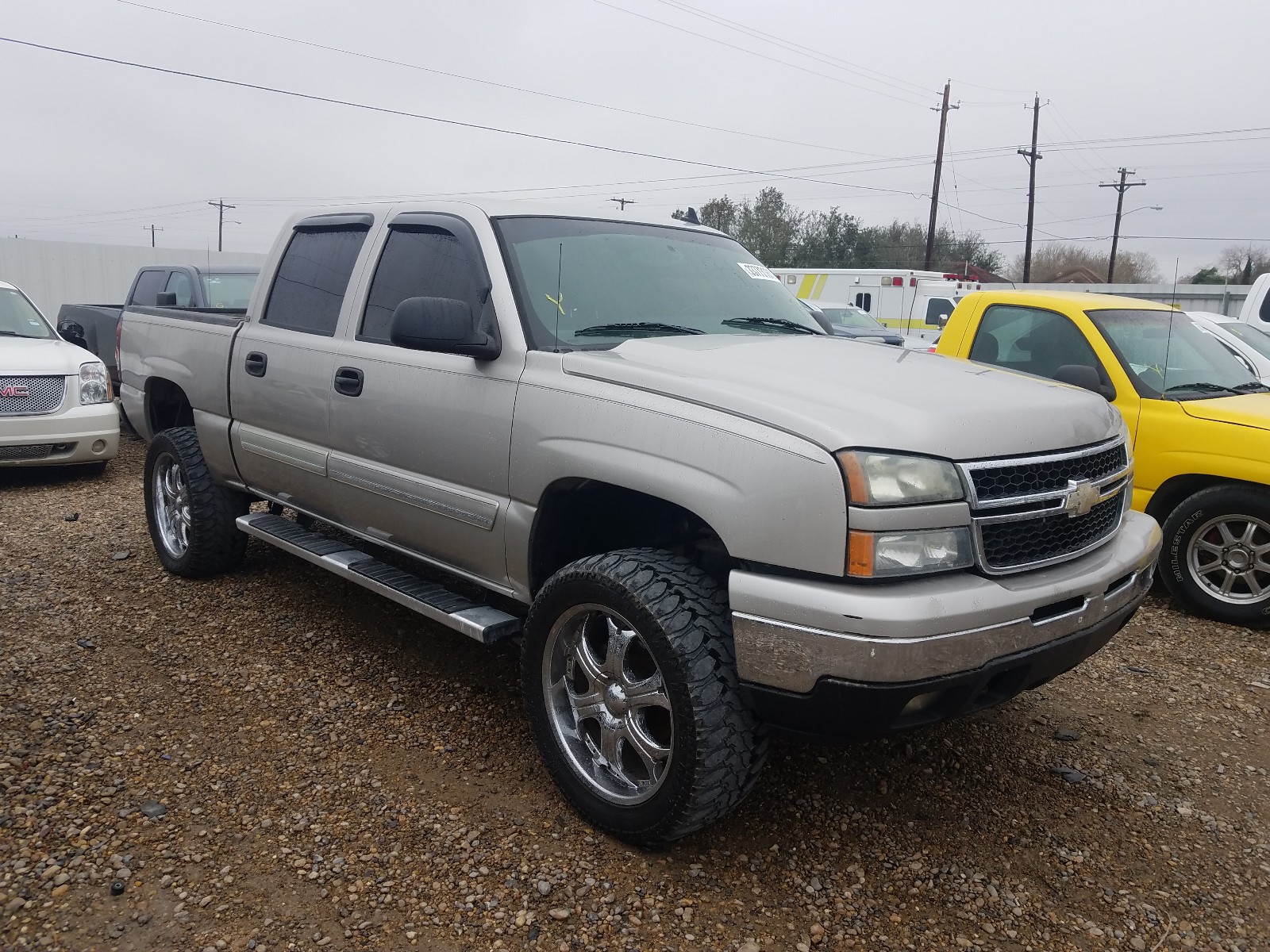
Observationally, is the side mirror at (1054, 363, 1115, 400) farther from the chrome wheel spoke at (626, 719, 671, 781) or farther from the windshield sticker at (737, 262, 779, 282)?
Answer: the chrome wheel spoke at (626, 719, 671, 781)

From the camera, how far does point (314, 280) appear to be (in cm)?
452

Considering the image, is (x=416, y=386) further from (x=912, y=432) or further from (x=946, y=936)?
(x=946, y=936)

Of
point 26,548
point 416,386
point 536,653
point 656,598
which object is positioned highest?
point 416,386

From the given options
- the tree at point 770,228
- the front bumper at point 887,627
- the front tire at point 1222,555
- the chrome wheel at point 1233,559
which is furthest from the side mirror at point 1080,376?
the tree at point 770,228

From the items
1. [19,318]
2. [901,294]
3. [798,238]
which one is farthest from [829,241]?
[19,318]

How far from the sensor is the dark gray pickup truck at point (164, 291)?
35.6 feet

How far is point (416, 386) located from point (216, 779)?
5.01 ft

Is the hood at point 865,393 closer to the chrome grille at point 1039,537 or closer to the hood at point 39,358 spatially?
the chrome grille at point 1039,537

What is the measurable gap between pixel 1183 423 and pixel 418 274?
413 cm

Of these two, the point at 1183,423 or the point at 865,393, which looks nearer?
the point at 865,393

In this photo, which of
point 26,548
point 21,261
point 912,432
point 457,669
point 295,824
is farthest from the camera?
point 21,261

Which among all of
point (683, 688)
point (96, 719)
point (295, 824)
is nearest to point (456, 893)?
point (295, 824)

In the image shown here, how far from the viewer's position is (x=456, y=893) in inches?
107

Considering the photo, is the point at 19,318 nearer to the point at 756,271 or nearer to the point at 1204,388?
the point at 756,271
